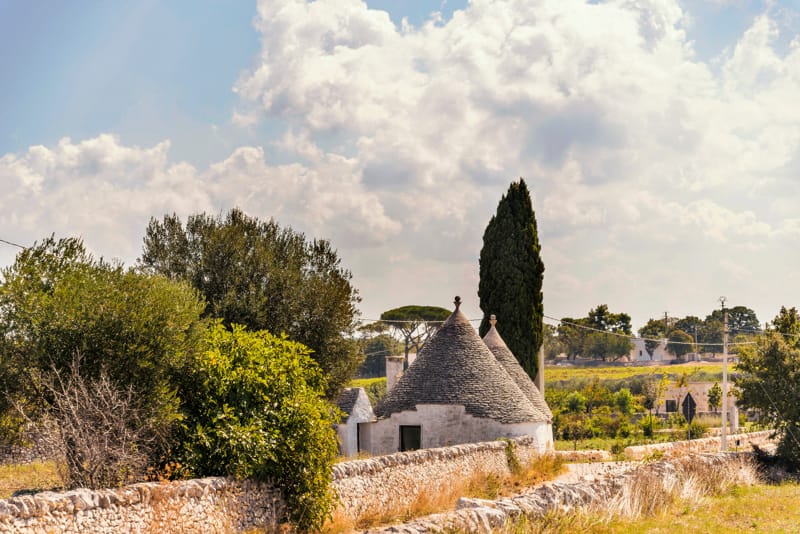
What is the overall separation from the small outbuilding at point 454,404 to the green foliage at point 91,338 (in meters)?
10.3

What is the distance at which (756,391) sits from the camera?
29.8 meters

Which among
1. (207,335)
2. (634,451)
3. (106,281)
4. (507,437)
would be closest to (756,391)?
(634,451)

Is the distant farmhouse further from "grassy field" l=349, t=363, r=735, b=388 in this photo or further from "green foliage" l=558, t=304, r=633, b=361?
"green foliage" l=558, t=304, r=633, b=361

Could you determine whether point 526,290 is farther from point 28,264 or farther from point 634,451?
point 28,264

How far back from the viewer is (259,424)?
49.8 ft

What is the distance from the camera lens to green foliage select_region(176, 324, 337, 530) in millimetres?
14805

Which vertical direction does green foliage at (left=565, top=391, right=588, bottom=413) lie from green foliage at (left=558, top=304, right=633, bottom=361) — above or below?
below

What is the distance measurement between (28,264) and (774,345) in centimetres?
2498

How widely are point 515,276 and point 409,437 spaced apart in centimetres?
1307

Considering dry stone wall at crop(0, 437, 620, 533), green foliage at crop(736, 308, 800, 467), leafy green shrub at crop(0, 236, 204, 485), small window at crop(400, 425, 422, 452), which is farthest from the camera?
green foliage at crop(736, 308, 800, 467)

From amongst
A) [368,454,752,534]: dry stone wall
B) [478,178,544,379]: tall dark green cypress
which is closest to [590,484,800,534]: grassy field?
[368,454,752,534]: dry stone wall

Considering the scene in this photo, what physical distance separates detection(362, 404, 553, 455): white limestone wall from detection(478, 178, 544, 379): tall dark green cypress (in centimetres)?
1079

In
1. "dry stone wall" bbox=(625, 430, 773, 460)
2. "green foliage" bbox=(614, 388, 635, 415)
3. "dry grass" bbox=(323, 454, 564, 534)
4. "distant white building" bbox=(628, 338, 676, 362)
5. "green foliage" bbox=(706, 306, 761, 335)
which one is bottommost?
"dry stone wall" bbox=(625, 430, 773, 460)

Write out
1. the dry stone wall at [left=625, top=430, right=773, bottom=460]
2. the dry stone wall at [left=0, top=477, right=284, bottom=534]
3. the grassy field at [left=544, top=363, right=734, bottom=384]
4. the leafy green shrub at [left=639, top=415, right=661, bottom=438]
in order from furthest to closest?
the grassy field at [left=544, top=363, right=734, bottom=384] → the leafy green shrub at [left=639, top=415, right=661, bottom=438] → the dry stone wall at [left=625, top=430, right=773, bottom=460] → the dry stone wall at [left=0, top=477, right=284, bottom=534]
